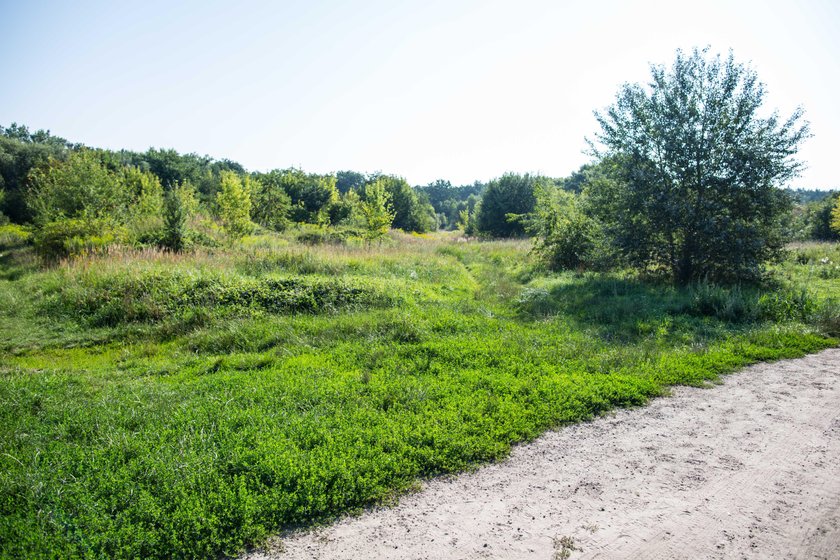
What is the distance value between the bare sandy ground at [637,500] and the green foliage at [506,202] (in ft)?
129

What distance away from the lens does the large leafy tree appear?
13.2m

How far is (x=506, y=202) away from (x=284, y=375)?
4146cm

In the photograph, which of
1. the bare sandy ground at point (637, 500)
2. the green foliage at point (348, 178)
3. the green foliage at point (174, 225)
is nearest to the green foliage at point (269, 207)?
the green foliage at point (174, 225)

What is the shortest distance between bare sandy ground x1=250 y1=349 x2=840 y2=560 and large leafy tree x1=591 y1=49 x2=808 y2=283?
9033 mm

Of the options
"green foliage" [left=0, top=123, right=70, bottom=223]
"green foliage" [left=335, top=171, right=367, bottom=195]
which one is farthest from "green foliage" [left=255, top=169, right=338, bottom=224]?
"green foliage" [left=335, top=171, right=367, bottom=195]

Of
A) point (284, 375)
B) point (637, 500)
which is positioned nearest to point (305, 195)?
point (284, 375)

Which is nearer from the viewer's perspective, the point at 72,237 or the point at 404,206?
the point at 72,237

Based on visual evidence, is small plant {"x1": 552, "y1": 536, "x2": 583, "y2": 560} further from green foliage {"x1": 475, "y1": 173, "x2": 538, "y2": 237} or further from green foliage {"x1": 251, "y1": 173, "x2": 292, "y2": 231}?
green foliage {"x1": 475, "y1": 173, "x2": 538, "y2": 237}

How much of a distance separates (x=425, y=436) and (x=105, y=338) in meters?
7.76

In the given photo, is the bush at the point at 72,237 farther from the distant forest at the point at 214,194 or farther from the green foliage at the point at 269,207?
the green foliage at the point at 269,207

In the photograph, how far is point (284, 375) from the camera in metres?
6.82

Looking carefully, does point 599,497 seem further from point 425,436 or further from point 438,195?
point 438,195

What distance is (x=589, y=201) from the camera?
16.0 m

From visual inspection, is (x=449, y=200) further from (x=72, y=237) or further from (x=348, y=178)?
(x=72, y=237)
